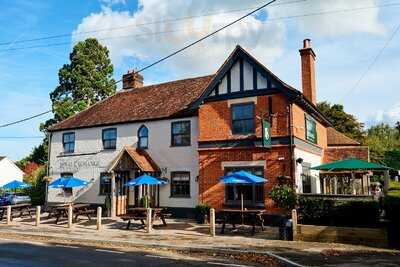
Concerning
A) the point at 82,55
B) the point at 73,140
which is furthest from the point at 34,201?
the point at 82,55

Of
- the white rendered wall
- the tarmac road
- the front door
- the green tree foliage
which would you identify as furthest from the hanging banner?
the green tree foliage

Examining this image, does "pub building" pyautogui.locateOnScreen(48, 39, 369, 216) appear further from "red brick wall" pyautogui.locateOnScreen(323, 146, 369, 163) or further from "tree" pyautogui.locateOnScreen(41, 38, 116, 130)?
"tree" pyautogui.locateOnScreen(41, 38, 116, 130)

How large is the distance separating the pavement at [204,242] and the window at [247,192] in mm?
1777

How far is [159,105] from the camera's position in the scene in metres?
24.7

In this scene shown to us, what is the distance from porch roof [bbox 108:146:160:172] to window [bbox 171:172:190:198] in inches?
46.1

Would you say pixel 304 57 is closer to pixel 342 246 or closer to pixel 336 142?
pixel 336 142

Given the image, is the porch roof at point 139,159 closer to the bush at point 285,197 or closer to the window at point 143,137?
the window at point 143,137

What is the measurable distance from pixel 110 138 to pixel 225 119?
9098 millimetres

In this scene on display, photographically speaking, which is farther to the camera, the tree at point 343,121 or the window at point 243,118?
the tree at point 343,121

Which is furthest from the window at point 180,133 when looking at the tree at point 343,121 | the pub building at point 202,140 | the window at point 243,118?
the tree at point 343,121

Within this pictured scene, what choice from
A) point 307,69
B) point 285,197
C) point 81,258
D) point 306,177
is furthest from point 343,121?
point 81,258

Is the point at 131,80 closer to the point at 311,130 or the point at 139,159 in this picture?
the point at 139,159

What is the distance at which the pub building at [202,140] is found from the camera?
18781mm

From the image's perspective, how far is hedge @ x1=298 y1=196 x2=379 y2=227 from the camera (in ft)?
44.2
